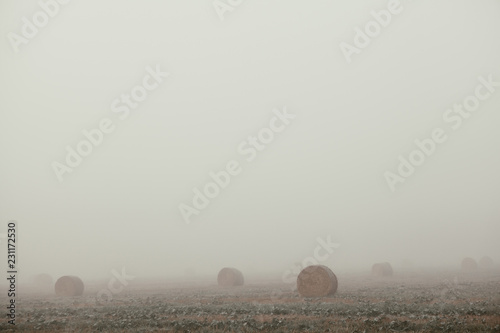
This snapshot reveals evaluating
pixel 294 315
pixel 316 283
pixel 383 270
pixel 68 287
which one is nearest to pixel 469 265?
pixel 383 270

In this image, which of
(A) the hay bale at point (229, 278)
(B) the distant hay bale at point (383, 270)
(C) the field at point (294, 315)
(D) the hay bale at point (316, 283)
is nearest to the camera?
(C) the field at point (294, 315)

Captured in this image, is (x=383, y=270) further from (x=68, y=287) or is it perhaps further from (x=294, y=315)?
(x=68, y=287)

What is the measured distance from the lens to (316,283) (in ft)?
82.6

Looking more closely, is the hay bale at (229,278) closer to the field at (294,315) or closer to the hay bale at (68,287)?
the hay bale at (68,287)

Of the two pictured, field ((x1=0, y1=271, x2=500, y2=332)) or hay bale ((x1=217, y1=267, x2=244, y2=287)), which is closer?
field ((x1=0, y1=271, x2=500, y2=332))

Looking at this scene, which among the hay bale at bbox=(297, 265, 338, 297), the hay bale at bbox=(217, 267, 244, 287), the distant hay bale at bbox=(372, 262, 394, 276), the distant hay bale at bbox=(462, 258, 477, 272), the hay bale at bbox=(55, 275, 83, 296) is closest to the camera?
the hay bale at bbox=(297, 265, 338, 297)

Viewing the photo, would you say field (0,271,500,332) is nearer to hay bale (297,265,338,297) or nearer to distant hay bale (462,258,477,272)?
hay bale (297,265,338,297)

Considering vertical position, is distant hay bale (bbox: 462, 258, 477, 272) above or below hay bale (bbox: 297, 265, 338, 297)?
below

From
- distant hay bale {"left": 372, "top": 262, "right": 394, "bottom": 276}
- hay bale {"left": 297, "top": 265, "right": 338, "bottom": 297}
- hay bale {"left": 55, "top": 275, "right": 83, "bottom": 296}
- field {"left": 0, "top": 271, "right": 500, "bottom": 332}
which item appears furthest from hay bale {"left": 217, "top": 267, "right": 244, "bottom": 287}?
distant hay bale {"left": 372, "top": 262, "right": 394, "bottom": 276}

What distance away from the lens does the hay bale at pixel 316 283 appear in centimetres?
2492

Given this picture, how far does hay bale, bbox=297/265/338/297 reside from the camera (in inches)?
981

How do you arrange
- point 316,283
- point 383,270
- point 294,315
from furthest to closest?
point 383,270, point 316,283, point 294,315

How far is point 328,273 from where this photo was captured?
25.3 metres

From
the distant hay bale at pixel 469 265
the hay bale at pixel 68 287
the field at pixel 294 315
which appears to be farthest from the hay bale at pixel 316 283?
the distant hay bale at pixel 469 265
